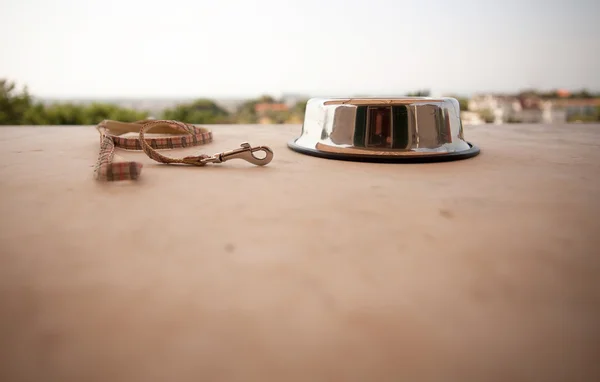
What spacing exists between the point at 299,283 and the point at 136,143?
1068 millimetres

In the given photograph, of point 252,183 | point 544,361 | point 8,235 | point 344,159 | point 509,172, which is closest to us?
point 544,361

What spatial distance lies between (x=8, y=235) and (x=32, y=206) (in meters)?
0.15

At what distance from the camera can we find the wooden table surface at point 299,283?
26 cm

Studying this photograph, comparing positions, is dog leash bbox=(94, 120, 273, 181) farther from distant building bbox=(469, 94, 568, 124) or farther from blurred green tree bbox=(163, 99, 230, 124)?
blurred green tree bbox=(163, 99, 230, 124)

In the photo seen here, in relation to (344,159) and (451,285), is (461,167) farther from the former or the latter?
(451,285)

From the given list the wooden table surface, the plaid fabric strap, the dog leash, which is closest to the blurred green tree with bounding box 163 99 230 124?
the plaid fabric strap

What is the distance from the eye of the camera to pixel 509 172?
2.87ft

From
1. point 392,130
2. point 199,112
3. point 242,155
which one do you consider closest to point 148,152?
point 242,155

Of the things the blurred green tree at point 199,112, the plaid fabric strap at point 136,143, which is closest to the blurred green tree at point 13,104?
the blurred green tree at point 199,112

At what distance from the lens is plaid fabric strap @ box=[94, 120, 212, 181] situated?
742 mm

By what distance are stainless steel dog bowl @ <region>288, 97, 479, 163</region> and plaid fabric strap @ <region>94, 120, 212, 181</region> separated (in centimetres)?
39

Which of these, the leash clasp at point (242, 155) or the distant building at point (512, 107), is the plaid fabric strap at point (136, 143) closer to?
the leash clasp at point (242, 155)

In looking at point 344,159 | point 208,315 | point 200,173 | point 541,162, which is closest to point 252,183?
point 200,173

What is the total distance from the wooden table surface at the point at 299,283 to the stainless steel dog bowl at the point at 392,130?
285 millimetres
